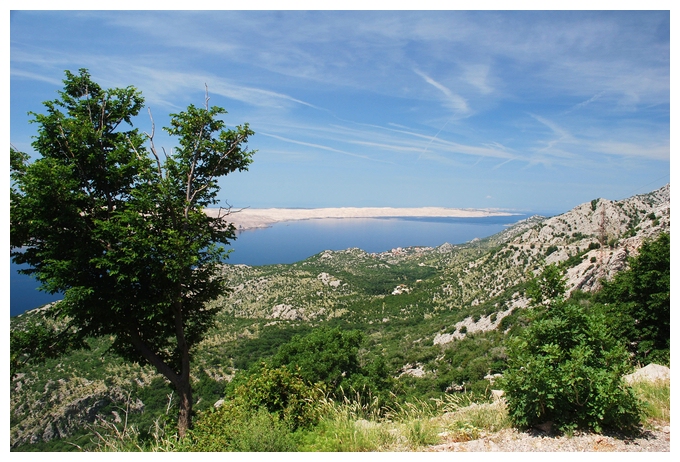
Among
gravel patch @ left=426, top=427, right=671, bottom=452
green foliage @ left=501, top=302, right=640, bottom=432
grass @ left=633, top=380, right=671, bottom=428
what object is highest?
green foliage @ left=501, top=302, right=640, bottom=432

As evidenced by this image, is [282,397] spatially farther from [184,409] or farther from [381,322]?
[381,322]

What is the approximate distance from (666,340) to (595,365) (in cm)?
1236

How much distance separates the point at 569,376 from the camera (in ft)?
15.7

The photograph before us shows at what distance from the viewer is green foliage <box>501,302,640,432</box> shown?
4.78m

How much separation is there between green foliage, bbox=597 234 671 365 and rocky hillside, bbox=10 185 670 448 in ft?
21.1

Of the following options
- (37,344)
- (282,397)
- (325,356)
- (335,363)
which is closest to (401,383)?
(335,363)

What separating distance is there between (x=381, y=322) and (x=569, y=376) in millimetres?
48788

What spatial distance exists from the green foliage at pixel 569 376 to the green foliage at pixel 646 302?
34.2 ft

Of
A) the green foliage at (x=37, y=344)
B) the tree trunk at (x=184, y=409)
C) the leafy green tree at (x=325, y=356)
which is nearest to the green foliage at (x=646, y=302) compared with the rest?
the leafy green tree at (x=325, y=356)

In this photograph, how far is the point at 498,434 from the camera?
534 cm

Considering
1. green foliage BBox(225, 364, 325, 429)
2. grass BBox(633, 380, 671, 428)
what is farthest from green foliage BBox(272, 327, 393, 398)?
grass BBox(633, 380, 671, 428)

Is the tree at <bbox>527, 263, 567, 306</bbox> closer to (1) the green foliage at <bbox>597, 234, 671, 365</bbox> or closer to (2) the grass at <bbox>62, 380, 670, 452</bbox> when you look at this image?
(2) the grass at <bbox>62, 380, 670, 452</bbox>

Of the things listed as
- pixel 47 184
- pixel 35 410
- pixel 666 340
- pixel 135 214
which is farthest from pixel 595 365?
pixel 35 410

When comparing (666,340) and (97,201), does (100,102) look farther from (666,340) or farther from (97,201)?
(666,340)
